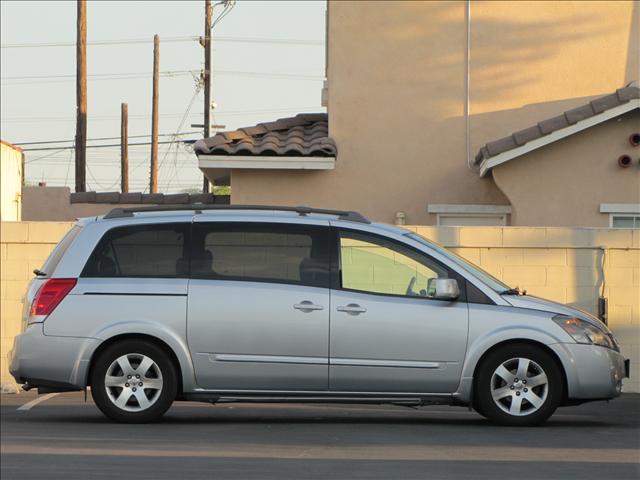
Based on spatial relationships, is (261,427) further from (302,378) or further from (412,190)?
(412,190)

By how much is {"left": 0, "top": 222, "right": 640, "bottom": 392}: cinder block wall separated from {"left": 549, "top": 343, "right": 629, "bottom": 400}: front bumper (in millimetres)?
3750

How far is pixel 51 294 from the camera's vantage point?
1137cm

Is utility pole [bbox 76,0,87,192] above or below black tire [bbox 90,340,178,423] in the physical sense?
above

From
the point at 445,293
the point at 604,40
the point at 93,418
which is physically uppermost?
the point at 604,40

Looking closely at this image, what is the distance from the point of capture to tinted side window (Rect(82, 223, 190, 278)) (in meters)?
11.5

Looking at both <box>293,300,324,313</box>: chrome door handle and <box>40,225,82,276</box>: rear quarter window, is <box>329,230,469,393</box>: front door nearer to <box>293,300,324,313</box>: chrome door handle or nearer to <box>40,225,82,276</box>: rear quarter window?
<box>293,300,324,313</box>: chrome door handle

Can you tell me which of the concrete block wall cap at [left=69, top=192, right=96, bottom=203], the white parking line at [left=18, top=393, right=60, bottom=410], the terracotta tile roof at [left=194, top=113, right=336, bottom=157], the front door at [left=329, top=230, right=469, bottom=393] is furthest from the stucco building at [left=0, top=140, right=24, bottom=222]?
the front door at [left=329, top=230, right=469, bottom=393]

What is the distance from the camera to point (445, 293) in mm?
11234

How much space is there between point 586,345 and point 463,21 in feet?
37.0

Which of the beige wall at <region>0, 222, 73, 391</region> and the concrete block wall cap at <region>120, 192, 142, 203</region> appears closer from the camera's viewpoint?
the beige wall at <region>0, 222, 73, 391</region>

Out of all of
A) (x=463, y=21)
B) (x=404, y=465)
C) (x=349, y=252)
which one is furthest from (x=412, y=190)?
(x=404, y=465)

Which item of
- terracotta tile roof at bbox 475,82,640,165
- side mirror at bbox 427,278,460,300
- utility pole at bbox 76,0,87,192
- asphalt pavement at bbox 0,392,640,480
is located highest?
Answer: utility pole at bbox 76,0,87,192

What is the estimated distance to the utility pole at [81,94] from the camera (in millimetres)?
34188

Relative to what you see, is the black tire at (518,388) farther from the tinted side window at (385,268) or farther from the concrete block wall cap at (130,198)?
the concrete block wall cap at (130,198)
